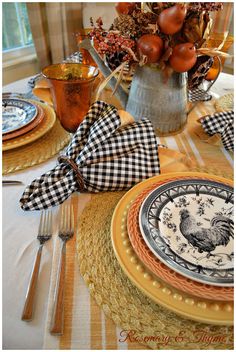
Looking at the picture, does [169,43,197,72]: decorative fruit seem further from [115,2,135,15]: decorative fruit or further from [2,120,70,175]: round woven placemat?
[2,120,70,175]: round woven placemat

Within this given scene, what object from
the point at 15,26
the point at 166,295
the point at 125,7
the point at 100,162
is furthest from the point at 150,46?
the point at 15,26

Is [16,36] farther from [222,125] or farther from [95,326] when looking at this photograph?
[95,326]

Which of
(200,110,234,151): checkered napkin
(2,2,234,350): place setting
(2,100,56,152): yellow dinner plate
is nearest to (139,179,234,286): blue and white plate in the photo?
(2,2,234,350): place setting

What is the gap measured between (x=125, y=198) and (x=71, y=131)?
0.26m

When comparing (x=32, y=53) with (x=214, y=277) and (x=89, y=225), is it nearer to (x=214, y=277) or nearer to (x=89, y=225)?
(x=89, y=225)

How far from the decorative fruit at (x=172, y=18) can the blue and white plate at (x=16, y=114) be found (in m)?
0.36

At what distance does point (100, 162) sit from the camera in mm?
539

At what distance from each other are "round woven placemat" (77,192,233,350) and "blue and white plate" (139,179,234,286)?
6 cm

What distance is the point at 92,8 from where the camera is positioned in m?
1.72

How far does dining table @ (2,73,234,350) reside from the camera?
33 centimetres

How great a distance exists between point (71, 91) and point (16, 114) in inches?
8.4

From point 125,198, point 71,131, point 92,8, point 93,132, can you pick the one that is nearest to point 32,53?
point 92,8

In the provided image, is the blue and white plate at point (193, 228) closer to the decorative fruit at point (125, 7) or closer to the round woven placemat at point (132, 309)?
the round woven placemat at point (132, 309)

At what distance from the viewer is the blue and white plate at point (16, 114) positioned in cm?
68
